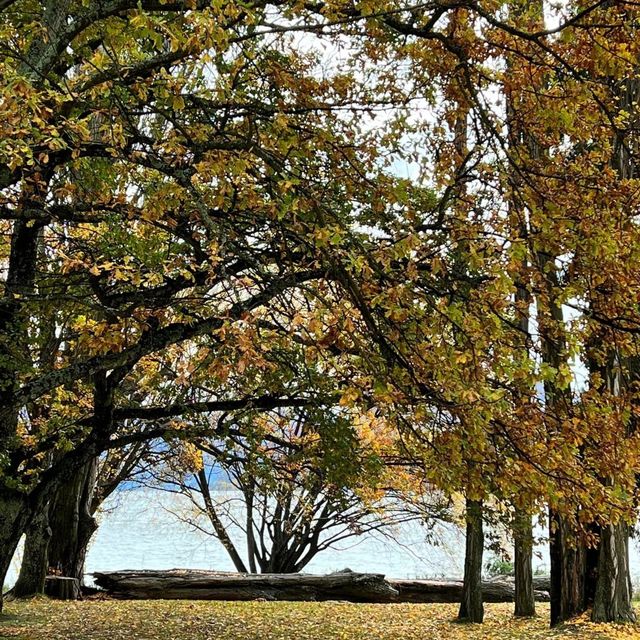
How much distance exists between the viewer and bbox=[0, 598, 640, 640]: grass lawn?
8.83m

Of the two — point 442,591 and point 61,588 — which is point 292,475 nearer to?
point 61,588

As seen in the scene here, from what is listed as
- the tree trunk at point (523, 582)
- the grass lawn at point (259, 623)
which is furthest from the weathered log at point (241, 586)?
the tree trunk at point (523, 582)

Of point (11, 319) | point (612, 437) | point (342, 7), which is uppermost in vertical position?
point (342, 7)

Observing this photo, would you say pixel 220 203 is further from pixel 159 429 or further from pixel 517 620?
pixel 517 620

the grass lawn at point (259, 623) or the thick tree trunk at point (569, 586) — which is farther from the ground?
the thick tree trunk at point (569, 586)

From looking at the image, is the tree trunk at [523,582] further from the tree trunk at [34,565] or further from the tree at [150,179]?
the tree trunk at [34,565]

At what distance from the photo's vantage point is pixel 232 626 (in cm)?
1034

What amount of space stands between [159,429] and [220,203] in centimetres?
496

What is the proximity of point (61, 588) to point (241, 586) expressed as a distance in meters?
3.71

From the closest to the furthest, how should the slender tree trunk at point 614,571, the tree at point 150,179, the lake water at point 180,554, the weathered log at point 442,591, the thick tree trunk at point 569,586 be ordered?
the tree at point 150,179, the slender tree trunk at point 614,571, the thick tree trunk at point 569,586, the weathered log at point 442,591, the lake water at point 180,554

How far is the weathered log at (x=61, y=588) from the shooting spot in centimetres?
1344

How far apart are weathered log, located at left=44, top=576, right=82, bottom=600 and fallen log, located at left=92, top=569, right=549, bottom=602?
139cm

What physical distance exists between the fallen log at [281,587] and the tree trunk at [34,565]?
2465mm

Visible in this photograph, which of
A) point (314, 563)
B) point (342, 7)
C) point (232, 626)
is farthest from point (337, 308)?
point (314, 563)
